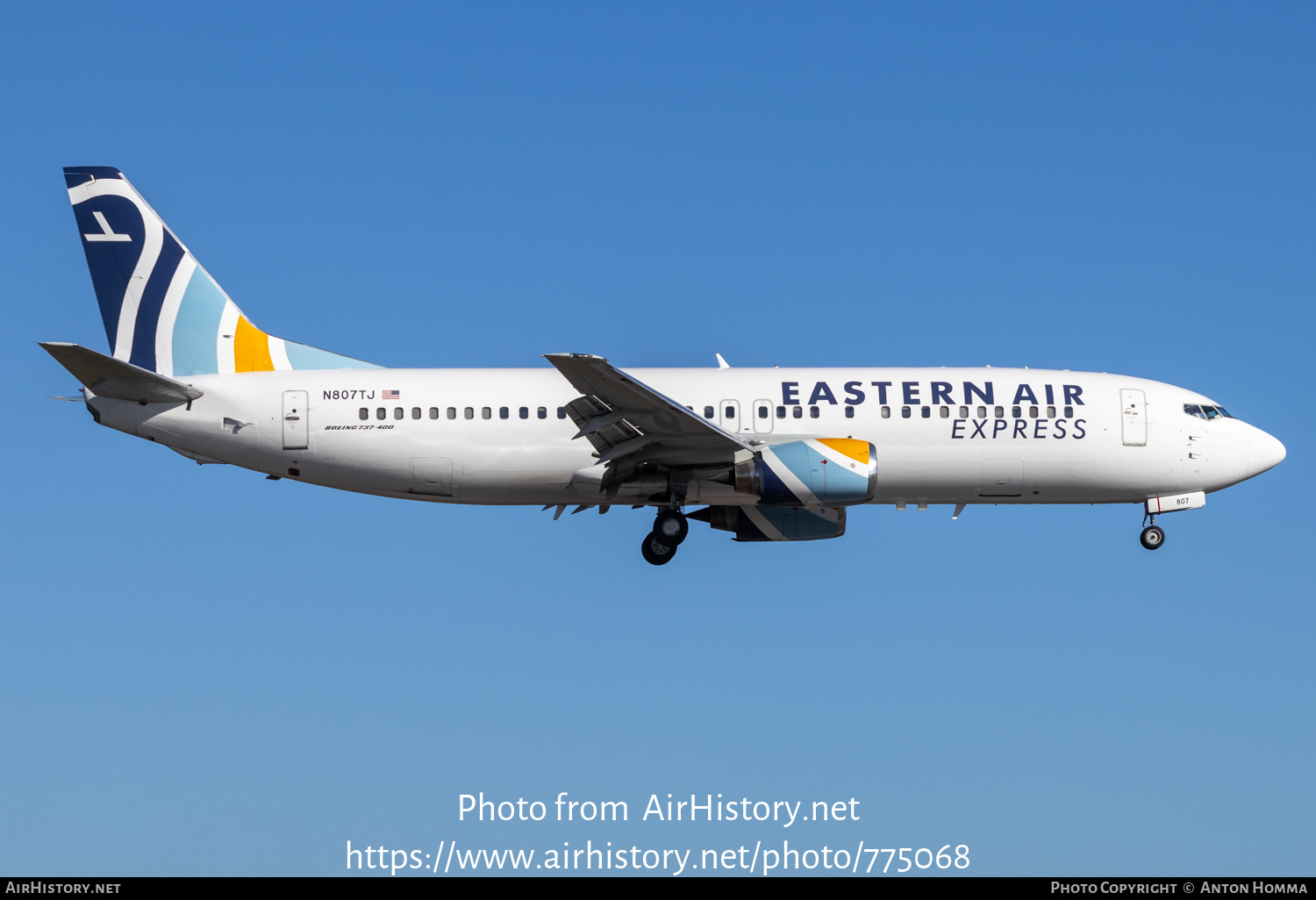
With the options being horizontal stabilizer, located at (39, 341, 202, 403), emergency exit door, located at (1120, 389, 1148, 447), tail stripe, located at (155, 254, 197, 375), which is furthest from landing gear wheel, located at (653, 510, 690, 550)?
tail stripe, located at (155, 254, 197, 375)

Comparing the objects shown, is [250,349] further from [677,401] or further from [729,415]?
[729,415]

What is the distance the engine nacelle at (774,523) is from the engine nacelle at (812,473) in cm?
382

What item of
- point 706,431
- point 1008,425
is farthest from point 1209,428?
point 706,431

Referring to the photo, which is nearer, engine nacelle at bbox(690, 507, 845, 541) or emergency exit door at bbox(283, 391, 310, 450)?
emergency exit door at bbox(283, 391, 310, 450)

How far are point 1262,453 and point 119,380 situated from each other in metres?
27.5

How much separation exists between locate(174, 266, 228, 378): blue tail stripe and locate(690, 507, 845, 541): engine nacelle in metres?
13.2

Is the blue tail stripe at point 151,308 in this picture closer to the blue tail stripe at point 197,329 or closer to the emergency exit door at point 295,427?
the blue tail stripe at point 197,329

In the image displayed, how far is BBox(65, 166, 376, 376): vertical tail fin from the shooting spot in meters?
35.3

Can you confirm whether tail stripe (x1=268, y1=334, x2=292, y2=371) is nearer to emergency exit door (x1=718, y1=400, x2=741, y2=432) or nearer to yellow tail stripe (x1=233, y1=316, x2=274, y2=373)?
yellow tail stripe (x1=233, y1=316, x2=274, y2=373)

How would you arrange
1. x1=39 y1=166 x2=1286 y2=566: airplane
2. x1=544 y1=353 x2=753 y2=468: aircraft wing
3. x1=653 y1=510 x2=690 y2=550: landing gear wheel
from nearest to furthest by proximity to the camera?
x1=544 y1=353 x2=753 y2=468: aircraft wing, x1=39 y1=166 x2=1286 y2=566: airplane, x1=653 y1=510 x2=690 y2=550: landing gear wheel

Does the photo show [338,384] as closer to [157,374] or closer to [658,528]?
[157,374]

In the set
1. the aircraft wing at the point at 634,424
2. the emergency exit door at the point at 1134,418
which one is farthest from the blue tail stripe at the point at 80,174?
the emergency exit door at the point at 1134,418

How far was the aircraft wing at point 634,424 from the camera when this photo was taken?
99.6 ft

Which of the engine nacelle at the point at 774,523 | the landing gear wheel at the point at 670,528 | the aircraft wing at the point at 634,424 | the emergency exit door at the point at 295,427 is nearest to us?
the aircraft wing at the point at 634,424
